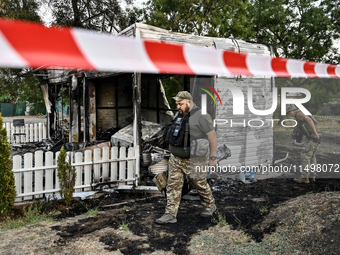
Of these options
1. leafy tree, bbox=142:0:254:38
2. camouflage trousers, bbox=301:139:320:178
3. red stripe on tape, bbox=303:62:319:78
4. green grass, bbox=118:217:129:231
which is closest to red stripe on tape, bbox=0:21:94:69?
green grass, bbox=118:217:129:231

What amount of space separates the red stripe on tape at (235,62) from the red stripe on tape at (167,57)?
0.59 m

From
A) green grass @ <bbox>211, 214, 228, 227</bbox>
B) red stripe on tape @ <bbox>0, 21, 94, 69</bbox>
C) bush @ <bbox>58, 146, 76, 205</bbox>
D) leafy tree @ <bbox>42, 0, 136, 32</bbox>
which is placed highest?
leafy tree @ <bbox>42, 0, 136, 32</bbox>

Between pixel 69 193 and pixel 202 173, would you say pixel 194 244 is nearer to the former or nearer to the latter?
pixel 202 173

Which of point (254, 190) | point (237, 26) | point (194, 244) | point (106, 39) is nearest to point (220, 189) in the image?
point (254, 190)

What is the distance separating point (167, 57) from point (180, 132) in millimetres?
1989

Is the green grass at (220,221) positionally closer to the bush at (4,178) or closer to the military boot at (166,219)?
the military boot at (166,219)

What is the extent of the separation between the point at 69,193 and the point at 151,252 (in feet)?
8.21

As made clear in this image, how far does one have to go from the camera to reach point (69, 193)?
5.09m

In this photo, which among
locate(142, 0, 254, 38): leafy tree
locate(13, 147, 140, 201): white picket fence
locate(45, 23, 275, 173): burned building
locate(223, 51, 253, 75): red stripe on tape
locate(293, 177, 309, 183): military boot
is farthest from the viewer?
locate(142, 0, 254, 38): leafy tree

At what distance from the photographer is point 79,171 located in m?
5.75

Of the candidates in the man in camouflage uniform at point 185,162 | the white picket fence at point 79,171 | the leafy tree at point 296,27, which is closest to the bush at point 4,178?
the white picket fence at point 79,171

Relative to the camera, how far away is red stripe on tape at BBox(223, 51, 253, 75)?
2668 millimetres

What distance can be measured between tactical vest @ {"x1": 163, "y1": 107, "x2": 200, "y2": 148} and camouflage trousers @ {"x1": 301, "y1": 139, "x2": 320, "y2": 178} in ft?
12.3

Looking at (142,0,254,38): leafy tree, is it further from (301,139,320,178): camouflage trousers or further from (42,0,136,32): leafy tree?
(301,139,320,178): camouflage trousers
